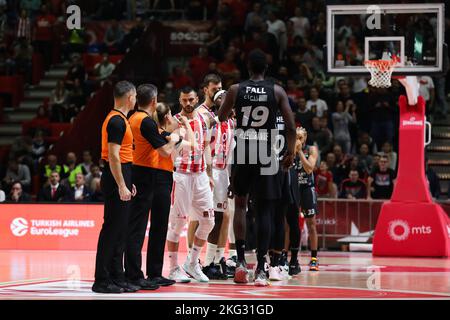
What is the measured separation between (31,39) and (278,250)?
51.5 feet

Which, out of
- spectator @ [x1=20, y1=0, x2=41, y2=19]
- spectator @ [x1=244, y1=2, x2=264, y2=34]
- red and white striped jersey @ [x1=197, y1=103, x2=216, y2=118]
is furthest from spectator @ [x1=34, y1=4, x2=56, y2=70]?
red and white striped jersey @ [x1=197, y1=103, x2=216, y2=118]

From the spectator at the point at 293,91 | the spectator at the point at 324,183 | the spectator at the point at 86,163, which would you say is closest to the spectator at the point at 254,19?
the spectator at the point at 293,91

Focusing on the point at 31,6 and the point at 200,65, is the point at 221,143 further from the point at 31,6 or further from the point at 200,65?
the point at 31,6

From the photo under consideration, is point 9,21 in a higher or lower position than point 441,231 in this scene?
higher

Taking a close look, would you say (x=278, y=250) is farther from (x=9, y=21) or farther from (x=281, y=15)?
(x=9, y=21)

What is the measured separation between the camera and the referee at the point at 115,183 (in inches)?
396

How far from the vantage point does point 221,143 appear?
12.9 m

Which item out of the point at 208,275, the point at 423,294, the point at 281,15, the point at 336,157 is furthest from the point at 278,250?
the point at 281,15

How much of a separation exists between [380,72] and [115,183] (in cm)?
767

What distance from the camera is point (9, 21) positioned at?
26.7 m

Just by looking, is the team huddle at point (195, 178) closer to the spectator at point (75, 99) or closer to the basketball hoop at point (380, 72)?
the basketball hoop at point (380, 72)

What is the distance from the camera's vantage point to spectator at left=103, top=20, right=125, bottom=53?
2562 cm

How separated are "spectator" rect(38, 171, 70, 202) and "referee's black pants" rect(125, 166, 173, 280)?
8.84 meters

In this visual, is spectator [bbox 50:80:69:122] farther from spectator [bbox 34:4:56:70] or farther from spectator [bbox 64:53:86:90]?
spectator [bbox 34:4:56:70]
